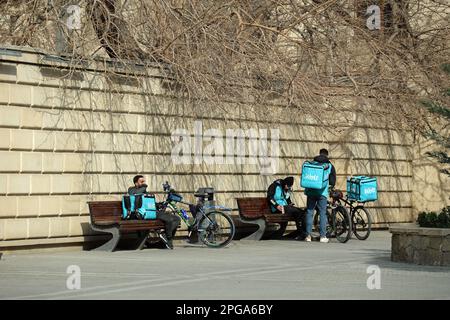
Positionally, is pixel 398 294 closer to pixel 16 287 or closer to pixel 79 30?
pixel 16 287

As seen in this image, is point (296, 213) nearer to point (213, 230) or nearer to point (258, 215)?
point (258, 215)

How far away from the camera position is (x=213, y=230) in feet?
65.0

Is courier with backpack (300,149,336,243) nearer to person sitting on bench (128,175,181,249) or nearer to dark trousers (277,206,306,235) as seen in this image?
dark trousers (277,206,306,235)

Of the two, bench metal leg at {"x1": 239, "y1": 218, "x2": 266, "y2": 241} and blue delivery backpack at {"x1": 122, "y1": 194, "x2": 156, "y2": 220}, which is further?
bench metal leg at {"x1": 239, "y1": 218, "x2": 266, "y2": 241}

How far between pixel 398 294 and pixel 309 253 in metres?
6.30

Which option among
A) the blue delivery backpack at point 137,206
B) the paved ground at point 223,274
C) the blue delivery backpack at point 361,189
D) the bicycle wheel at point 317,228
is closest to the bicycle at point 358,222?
the blue delivery backpack at point 361,189

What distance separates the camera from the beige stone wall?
698 inches

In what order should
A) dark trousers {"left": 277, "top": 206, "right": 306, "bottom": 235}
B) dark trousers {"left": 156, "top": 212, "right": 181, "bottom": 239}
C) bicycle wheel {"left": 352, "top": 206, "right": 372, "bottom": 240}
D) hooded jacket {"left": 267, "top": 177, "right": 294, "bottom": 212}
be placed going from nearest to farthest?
dark trousers {"left": 156, "top": 212, "right": 181, "bottom": 239}, hooded jacket {"left": 267, "top": 177, "right": 294, "bottom": 212}, dark trousers {"left": 277, "top": 206, "right": 306, "bottom": 235}, bicycle wheel {"left": 352, "top": 206, "right": 372, "bottom": 240}

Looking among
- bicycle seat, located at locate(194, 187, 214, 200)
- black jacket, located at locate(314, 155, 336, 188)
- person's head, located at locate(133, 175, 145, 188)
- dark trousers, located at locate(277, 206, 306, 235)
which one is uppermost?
black jacket, located at locate(314, 155, 336, 188)

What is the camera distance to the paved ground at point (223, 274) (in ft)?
40.7

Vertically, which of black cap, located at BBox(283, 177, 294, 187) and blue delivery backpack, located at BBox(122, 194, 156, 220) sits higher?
black cap, located at BBox(283, 177, 294, 187)

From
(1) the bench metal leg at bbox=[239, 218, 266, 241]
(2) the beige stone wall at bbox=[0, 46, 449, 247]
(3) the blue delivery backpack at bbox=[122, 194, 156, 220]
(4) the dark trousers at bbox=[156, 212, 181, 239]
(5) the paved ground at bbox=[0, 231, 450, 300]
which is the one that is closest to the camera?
(5) the paved ground at bbox=[0, 231, 450, 300]

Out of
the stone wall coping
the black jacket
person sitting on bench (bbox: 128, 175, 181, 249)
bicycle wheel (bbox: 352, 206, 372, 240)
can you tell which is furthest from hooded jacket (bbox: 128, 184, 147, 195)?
bicycle wheel (bbox: 352, 206, 372, 240)

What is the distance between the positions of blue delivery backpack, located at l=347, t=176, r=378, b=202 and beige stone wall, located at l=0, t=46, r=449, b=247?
4.47 ft
